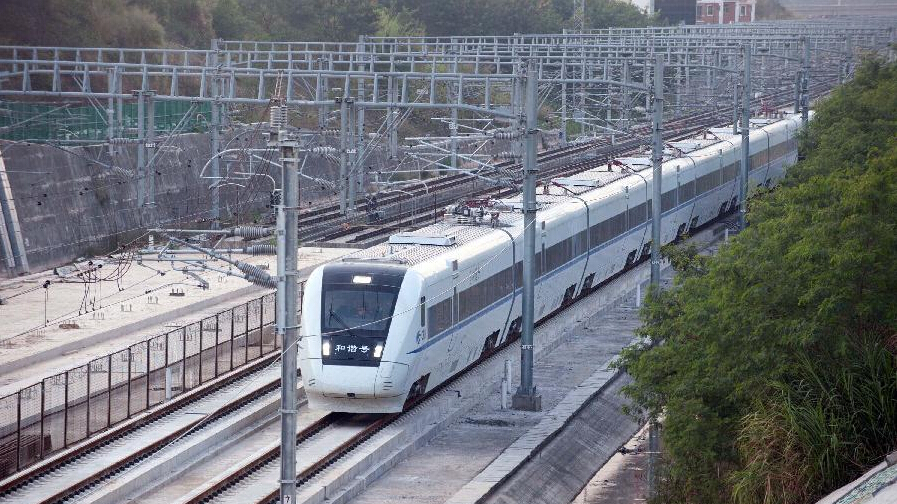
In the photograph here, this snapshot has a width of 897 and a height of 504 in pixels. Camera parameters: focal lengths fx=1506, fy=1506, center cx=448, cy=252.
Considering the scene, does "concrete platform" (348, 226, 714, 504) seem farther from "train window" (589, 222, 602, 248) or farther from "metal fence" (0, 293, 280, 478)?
"metal fence" (0, 293, 280, 478)

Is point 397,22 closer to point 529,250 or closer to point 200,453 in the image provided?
point 529,250

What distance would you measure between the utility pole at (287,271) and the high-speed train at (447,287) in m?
6.81

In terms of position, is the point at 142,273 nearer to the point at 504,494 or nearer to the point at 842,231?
the point at 504,494

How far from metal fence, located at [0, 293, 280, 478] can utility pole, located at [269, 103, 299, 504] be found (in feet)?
21.6

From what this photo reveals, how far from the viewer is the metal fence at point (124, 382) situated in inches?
968

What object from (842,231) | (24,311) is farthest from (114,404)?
(842,231)

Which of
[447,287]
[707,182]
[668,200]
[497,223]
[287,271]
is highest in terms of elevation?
[287,271]

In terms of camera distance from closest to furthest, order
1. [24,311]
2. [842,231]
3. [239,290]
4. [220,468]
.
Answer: [842,231], [220,468], [24,311], [239,290]

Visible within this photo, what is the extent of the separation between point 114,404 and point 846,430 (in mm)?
14377

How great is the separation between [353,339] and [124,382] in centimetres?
544

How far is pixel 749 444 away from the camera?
1995 centimetres

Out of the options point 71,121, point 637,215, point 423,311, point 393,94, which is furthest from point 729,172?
point 423,311

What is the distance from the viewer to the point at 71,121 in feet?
188

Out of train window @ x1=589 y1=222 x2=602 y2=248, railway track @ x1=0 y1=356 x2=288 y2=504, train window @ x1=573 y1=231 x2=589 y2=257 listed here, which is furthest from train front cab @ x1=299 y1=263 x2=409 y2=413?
train window @ x1=589 y1=222 x2=602 y2=248
